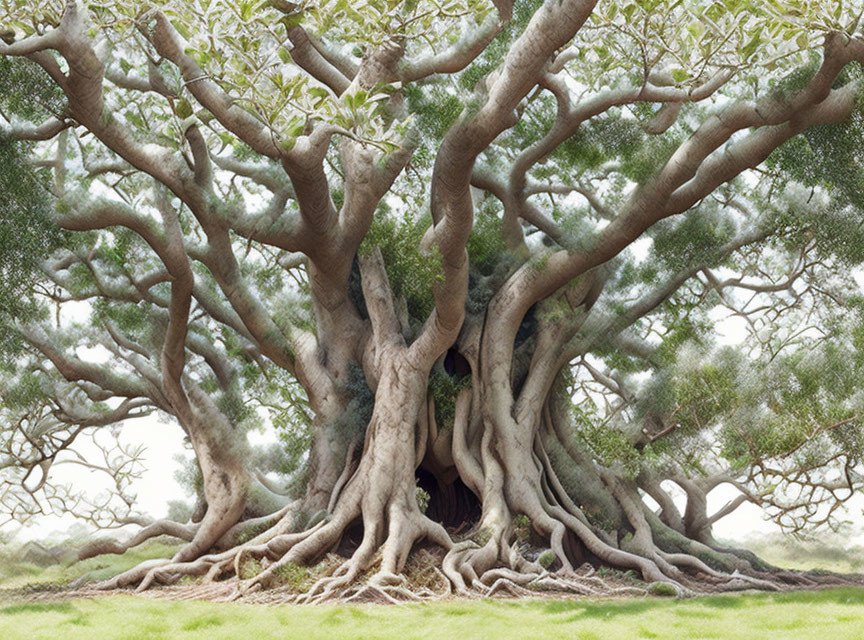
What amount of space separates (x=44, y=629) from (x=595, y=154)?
7.28 metres

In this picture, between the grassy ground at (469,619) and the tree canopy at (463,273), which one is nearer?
the grassy ground at (469,619)

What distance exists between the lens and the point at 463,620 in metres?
5.46

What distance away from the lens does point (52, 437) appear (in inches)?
489

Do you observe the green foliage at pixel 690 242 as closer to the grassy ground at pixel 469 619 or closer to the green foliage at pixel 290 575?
the grassy ground at pixel 469 619

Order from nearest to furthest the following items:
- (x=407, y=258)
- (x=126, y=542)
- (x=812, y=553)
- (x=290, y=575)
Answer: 1. (x=290, y=575)
2. (x=407, y=258)
3. (x=126, y=542)
4. (x=812, y=553)

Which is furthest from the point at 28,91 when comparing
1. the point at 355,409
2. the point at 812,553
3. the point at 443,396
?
the point at 812,553

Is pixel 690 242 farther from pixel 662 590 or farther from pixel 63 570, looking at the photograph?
pixel 63 570

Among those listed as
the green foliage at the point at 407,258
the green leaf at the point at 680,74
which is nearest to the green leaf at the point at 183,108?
the green foliage at the point at 407,258

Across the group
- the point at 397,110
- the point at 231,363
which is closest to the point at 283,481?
the point at 231,363

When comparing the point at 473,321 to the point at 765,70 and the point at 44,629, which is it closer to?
the point at 765,70

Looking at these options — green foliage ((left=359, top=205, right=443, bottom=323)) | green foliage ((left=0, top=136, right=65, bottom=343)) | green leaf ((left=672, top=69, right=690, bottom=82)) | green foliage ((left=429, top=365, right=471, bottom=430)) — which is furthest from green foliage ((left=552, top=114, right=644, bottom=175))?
green foliage ((left=0, top=136, right=65, bottom=343))

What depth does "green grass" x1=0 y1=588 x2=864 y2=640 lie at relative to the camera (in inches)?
197

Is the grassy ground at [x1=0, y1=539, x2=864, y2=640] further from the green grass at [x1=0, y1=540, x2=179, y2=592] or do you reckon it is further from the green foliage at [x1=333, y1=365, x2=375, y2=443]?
the green grass at [x1=0, y1=540, x2=179, y2=592]

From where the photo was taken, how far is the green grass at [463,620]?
4.99 metres
